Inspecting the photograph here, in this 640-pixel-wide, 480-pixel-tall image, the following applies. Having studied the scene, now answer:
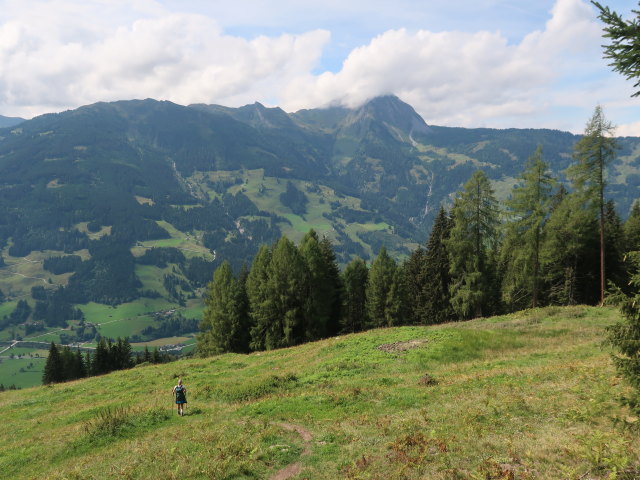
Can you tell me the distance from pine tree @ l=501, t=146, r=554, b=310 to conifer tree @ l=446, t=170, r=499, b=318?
8.75 ft

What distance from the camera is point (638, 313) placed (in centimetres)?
1162

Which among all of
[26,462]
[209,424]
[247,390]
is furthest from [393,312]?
[26,462]

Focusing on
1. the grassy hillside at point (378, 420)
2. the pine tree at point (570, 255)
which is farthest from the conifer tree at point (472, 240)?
the grassy hillside at point (378, 420)

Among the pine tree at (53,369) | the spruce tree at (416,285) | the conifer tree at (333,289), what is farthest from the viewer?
the pine tree at (53,369)

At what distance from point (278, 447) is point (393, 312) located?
5445cm

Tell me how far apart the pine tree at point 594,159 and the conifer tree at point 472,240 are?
977cm

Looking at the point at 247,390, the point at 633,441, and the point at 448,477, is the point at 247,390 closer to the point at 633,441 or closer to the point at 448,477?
the point at 448,477

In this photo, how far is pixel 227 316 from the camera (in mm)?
61875

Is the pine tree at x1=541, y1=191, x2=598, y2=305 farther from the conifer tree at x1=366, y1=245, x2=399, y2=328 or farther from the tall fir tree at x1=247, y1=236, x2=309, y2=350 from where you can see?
the tall fir tree at x1=247, y1=236, x2=309, y2=350

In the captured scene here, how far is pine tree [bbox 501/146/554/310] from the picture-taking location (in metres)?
42.0

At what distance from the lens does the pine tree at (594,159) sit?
3731 centimetres

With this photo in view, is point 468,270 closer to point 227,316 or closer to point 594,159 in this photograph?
point 594,159

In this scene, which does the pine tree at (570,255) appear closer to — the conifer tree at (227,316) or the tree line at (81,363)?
the conifer tree at (227,316)

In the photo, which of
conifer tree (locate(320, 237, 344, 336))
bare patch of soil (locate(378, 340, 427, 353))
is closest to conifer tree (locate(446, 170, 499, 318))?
bare patch of soil (locate(378, 340, 427, 353))
